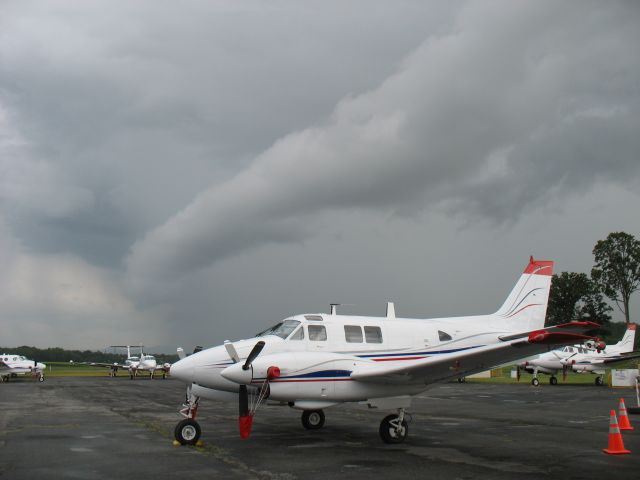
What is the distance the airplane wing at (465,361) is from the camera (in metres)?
11.9

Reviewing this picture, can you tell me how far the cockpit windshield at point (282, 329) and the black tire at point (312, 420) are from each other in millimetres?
3048

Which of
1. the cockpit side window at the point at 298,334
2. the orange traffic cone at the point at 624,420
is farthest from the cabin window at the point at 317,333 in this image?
the orange traffic cone at the point at 624,420

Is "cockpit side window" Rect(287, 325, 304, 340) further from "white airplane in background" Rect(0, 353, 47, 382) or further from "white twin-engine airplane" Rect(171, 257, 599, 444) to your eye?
"white airplane in background" Rect(0, 353, 47, 382)

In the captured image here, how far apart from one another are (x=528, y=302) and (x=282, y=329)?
9126mm

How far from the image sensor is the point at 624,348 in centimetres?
4303

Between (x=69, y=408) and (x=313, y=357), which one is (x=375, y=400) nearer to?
(x=313, y=357)

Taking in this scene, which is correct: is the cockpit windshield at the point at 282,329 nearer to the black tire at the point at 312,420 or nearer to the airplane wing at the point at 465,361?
the airplane wing at the point at 465,361

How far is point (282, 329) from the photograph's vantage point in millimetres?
14484

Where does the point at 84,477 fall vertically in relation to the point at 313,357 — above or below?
below

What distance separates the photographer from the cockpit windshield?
46.8 feet

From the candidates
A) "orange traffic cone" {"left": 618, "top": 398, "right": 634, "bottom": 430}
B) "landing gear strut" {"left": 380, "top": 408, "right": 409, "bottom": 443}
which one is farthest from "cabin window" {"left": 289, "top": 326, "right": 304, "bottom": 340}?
"orange traffic cone" {"left": 618, "top": 398, "right": 634, "bottom": 430}

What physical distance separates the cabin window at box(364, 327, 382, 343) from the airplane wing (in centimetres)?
127

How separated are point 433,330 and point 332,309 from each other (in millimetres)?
2889

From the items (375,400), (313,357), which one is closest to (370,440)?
(375,400)
